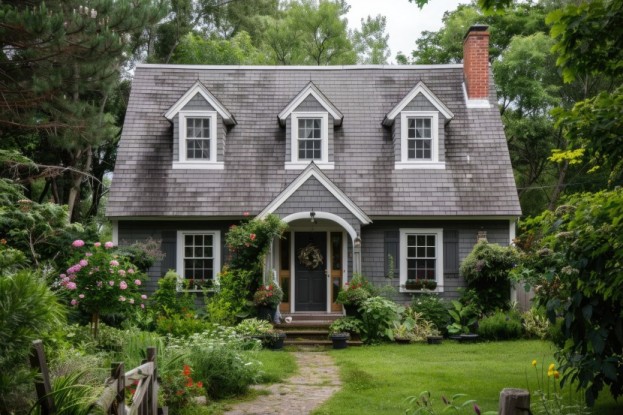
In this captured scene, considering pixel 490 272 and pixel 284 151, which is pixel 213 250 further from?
pixel 490 272

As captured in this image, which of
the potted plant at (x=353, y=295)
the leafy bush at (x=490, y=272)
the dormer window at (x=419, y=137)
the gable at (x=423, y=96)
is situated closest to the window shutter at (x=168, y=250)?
the potted plant at (x=353, y=295)

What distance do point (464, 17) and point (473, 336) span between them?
20.0m

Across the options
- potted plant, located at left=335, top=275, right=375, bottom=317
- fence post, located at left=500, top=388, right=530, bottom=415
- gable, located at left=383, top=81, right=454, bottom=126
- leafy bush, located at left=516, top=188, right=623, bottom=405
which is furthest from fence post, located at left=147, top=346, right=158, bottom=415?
gable, located at left=383, top=81, right=454, bottom=126

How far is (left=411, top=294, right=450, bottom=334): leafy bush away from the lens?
737 inches

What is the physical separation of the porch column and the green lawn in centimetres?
262

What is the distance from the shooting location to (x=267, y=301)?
17.7 meters

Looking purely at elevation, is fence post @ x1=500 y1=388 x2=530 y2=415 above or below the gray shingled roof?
below

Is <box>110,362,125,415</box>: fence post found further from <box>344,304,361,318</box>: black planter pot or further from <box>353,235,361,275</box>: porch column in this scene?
<box>353,235,361,275</box>: porch column

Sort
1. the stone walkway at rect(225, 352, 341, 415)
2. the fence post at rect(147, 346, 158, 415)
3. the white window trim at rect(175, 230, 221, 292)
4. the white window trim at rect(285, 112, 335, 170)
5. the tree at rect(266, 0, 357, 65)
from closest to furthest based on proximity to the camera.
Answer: the fence post at rect(147, 346, 158, 415)
the stone walkway at rect(225, 352, 341, 415)
the white window trim at rect(175, 230, 221, 292)
the white window trim at rect(285, 112, 335, 170)
the tree at rect(266, 0, 357, 65)

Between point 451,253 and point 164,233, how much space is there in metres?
7.70

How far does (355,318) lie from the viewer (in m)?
17.8

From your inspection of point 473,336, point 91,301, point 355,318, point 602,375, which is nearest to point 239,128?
point 355,318

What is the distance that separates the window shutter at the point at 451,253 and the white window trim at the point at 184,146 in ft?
21.2

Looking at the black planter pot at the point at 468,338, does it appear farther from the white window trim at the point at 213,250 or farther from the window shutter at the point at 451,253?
the white window trim at the point at 213,250
